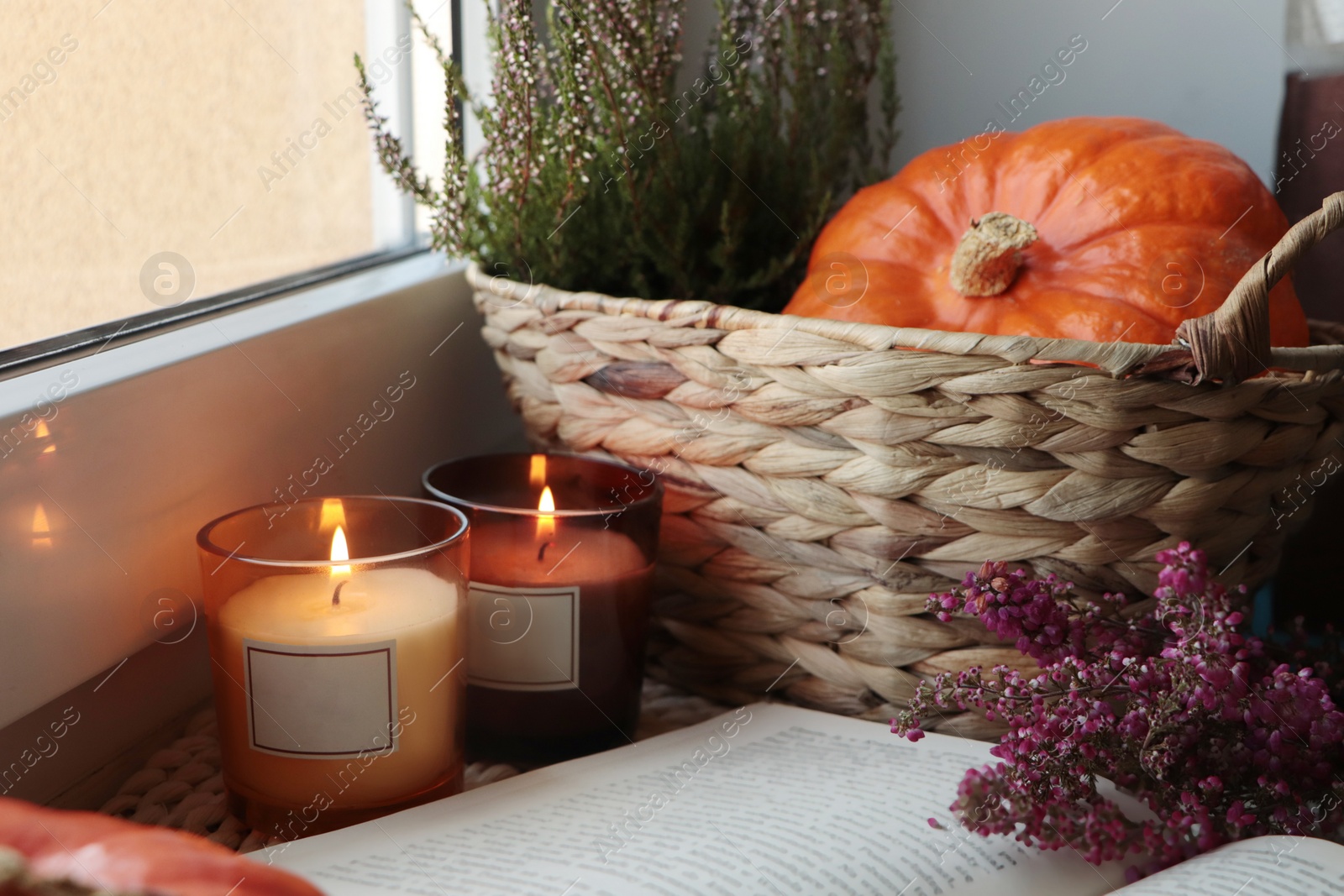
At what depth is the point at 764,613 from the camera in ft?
2.29

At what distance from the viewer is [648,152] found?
81 centimetres

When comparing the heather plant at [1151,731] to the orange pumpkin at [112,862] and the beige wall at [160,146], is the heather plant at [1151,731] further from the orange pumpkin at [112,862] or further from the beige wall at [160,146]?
the beige wall at [160,146]

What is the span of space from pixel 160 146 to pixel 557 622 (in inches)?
14.7

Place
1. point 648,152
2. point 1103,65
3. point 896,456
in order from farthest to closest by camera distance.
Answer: point 1103,65, point 648,152, point 896,456

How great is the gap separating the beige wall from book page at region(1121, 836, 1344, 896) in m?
0.61

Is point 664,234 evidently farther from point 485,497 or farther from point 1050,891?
point 1050,891

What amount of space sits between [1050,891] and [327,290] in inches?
24.3

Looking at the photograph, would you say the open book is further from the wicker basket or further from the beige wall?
the beige wall

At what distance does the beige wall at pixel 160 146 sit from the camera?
55cm

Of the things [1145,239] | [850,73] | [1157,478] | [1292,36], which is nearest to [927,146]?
[850,73]

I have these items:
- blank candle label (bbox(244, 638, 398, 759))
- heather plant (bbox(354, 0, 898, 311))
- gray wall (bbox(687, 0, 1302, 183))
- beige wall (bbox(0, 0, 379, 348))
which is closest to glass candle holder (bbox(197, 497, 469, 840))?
blank candle label (bbox(244, 638, 398, 759))

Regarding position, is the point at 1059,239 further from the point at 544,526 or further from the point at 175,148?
the point at 175,148

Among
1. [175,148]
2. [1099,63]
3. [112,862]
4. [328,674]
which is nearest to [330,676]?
[328,674]

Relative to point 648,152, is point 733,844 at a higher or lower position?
lower
